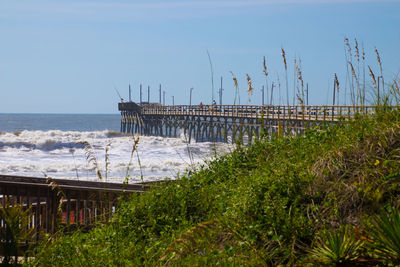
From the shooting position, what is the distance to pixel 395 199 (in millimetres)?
4281

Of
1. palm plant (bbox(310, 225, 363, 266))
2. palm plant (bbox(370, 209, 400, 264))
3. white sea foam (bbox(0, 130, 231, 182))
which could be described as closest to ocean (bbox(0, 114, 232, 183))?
white sea foam (bbox(0, 130, 231, 182))

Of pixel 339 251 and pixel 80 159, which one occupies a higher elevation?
pixel 339 251

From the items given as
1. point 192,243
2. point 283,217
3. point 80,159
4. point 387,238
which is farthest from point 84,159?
point 387,238

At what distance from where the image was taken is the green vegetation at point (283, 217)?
12.6 feet

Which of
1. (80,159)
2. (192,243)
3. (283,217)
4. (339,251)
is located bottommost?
(80,159)

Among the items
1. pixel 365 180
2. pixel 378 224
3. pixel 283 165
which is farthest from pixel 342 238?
pixel 283 165

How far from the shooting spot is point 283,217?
14.0 feet

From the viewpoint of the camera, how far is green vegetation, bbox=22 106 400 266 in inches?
151

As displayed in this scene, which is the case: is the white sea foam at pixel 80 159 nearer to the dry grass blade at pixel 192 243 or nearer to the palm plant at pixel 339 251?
the dry grass blade at pixel 192 243

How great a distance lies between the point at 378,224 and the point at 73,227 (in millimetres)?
4614

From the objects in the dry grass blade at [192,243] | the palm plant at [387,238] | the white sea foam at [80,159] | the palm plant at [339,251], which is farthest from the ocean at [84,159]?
the palm plant at [387,238]

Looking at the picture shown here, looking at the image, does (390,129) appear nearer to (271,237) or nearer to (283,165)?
(283,165)

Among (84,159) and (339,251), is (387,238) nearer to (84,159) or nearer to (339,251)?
(339,251)

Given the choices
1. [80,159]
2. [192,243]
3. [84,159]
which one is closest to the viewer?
[192,243]
